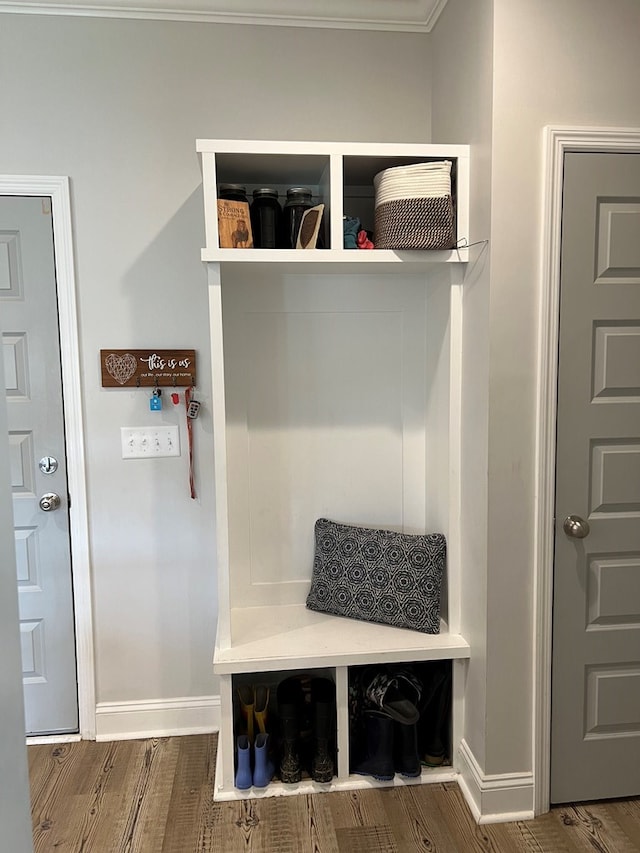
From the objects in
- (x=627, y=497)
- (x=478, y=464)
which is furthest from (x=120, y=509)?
(x=627, y=497)

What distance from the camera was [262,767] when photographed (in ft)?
6.88

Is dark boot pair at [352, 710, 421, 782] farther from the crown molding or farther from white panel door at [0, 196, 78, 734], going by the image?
the crown molding

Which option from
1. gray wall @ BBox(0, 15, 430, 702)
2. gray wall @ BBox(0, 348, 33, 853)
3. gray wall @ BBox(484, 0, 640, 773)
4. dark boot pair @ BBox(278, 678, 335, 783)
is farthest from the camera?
gray wall @ BBox(0, 15, 430, 702)

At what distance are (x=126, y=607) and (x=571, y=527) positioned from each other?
1598 mm

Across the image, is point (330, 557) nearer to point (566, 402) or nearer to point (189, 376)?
point (189, 376)

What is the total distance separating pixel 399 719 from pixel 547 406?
3.62ft

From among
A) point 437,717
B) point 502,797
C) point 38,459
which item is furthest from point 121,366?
point 502,797

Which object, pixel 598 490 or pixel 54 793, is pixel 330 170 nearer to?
pixel 598 490

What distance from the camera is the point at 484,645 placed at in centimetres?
196

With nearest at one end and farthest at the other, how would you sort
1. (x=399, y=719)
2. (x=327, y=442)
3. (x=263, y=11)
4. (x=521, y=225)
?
(x=521, y=225) → (x=399, y=719) → (x=263, y=11) → (x=327, y=442)

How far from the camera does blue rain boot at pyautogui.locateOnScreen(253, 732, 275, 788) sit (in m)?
2.09

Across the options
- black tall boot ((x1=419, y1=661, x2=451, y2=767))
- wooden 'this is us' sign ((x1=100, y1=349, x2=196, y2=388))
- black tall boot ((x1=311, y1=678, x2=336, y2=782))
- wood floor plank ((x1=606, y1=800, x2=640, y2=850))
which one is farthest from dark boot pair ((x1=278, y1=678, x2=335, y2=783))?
wooden 'this is us' sign ((x1=100, y1=349, x2=196, y2=388))

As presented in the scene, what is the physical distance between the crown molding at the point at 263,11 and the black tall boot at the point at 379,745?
2381 mm

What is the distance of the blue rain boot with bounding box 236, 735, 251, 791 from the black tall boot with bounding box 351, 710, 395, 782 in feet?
1.26
